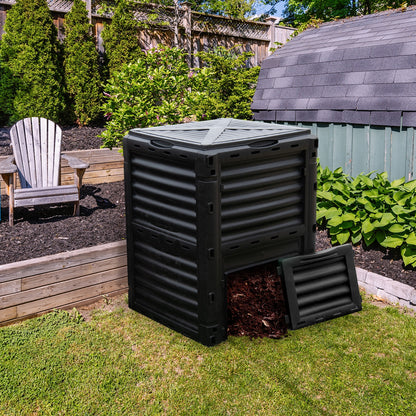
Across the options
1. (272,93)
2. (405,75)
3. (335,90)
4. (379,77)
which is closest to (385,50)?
(379,77)

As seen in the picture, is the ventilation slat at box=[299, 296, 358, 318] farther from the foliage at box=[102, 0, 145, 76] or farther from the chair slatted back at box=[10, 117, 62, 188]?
the foliage at box=[102, 0, 145, 76]

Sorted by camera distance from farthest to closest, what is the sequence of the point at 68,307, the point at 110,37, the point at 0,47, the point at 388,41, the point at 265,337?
the point at 110,37 < the point at 0,47 < the point at 388,41 < the point at 68,307 < the point at 265,337

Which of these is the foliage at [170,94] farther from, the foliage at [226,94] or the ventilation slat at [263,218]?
the ventilation slat at [263,218]

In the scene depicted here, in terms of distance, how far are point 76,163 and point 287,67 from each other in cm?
278

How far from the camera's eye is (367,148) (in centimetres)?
479

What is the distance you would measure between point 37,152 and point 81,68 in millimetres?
3765

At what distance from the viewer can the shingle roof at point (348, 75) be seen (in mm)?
4496

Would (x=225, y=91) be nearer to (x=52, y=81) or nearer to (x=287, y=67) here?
(x=287, y=67)

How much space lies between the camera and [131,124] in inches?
207

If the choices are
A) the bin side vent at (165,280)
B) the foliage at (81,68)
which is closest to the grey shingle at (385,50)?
the bin side vent at (165,280)

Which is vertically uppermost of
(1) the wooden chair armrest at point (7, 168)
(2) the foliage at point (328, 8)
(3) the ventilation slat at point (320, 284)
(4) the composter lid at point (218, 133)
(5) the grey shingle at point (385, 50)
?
(2) the foliage at point (328, 8)

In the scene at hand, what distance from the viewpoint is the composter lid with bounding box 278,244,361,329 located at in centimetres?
314

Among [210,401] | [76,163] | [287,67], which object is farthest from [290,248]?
[287,67]

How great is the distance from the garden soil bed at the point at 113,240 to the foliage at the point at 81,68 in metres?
2.90
